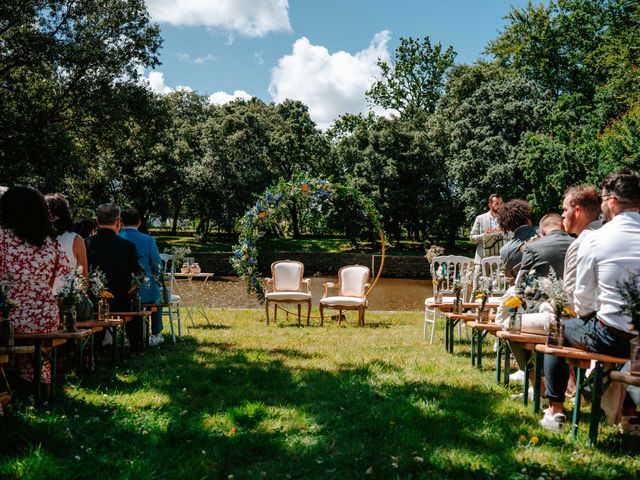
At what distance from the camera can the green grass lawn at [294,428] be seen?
3.44 m

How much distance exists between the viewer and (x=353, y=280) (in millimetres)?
11914

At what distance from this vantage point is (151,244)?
26.3 feet

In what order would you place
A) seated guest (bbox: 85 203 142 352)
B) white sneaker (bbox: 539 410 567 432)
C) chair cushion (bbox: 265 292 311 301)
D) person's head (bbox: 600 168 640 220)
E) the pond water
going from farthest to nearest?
the pond water < chair cushion (bbox: 265 292 311 301) < seated guest (bbox: 85 203 142 352) < white sneaker (bbox: 539 410 567 432) < person's head (bbox: 600 168 640 220)

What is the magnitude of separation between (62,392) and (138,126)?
19.5 meters

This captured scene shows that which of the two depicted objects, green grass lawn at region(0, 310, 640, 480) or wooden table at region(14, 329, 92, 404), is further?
wooden table at region(14, 329, 92, 404)

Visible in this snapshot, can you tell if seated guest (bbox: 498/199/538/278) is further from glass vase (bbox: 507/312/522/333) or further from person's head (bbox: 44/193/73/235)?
person's head (bbox: 44/193/73/235)

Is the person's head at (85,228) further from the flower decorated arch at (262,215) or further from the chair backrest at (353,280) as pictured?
the chair backrest at (353,280)

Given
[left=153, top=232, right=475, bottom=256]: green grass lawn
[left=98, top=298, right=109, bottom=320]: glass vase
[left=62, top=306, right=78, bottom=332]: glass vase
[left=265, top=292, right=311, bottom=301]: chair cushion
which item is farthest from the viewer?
[left=153, top=232, right=475, bottom=256]: green grass lawn

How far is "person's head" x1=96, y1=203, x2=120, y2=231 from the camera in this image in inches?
267

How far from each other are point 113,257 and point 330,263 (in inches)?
1104

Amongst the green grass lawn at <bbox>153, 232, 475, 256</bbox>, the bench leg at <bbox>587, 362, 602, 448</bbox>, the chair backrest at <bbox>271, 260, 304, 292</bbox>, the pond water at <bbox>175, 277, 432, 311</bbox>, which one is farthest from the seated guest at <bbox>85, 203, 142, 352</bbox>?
the green grass lawn at <bbox>153, 232, 475, 256</bbox>

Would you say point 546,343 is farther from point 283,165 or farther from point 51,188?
point 283,165

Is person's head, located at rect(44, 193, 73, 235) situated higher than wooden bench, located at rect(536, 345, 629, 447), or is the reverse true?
person's head, located at rect(44, 193, 73, 235)

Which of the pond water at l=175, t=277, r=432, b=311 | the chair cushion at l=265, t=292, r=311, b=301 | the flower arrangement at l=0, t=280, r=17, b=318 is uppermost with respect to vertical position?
the flower arrangement at l=0, t=280, r=17, b=318
